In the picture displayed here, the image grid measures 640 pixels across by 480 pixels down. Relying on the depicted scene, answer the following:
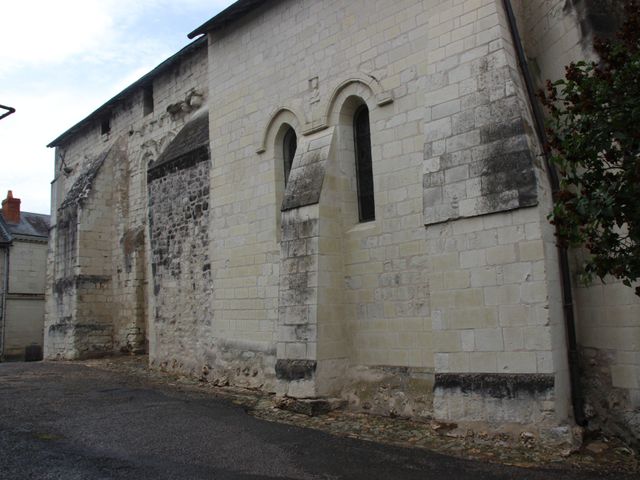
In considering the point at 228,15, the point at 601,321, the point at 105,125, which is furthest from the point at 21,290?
the point at 601,321

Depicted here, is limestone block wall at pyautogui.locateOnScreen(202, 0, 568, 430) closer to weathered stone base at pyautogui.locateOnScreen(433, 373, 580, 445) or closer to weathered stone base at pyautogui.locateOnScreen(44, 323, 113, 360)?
weathered stone base at pyautogui.locateOnScreen(433, 373, 580, 445)

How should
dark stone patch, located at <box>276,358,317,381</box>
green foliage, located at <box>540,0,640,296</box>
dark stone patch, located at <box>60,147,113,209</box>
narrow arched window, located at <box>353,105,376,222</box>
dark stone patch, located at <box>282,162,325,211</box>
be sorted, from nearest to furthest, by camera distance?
green foliage, located at <box>540,0,640,296</box> → dark stone patch, located at <box>276,358,317,381</box> → dark stone patch, located at <box>282,162,325,211</box> → narrow arched window, located at <box>353,105,376,222</box> → dark stone patch, located at <box>60,147,113,209</box>

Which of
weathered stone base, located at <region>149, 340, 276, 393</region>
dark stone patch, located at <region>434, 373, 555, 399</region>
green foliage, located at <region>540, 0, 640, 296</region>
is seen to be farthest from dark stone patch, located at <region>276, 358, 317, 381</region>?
green foliage, located at <region>540, 0, 640, 296</region>

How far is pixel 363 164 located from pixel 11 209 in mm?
21891

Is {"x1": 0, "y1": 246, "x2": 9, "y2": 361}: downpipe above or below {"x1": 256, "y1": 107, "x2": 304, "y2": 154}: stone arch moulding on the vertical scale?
below

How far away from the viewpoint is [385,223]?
7574 millimetres

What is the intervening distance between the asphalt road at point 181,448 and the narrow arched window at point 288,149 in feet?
13.1

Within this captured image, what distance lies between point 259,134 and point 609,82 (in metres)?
6.77

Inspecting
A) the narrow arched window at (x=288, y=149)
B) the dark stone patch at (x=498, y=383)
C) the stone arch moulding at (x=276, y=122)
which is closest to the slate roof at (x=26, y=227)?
the stone arch moulding at (x=276, y=122)

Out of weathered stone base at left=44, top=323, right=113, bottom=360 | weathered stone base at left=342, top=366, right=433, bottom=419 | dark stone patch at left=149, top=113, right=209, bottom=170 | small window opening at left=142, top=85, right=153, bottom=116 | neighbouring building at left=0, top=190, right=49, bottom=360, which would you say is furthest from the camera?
neighbouring building at left=0, top=190, right=49, bottom=360

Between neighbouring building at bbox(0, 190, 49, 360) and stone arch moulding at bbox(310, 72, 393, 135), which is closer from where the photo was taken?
stone arch moulding at bbox(310, 72, 393, 135)

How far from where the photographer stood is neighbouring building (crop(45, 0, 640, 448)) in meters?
5.76

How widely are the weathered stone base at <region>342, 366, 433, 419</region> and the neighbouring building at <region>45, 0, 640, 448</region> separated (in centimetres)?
3

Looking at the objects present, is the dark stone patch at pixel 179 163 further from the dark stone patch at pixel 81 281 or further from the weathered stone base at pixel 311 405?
the weathered stone base at pixel 311 405
